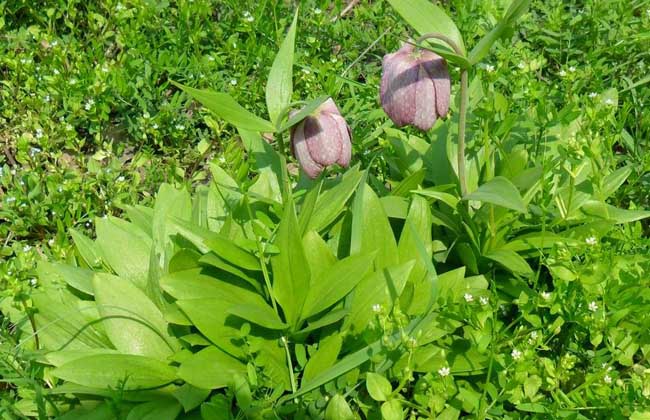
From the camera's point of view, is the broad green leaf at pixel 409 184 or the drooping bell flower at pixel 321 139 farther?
the broad green leaf at pixel 409 184

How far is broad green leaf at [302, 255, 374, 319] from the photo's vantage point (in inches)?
67.2

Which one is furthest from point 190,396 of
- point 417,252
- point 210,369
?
point 417,252

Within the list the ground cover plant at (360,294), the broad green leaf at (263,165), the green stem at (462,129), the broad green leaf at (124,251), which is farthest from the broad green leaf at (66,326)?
the green stem at (462,129)

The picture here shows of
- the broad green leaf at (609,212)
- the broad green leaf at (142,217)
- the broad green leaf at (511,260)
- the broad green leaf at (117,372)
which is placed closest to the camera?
A: the broad green leaf at (117,372)

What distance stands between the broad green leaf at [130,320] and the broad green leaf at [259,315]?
298mm

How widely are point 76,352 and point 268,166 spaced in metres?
0.78

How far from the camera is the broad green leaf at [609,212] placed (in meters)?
1.96

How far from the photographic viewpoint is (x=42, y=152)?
292 cm

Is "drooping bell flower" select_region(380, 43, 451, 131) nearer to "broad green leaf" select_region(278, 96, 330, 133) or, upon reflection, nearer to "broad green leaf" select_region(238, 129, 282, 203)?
"broad green leaf" select_region(278, 96, 330, 133)

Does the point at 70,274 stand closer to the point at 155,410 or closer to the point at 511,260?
the point at 155,410

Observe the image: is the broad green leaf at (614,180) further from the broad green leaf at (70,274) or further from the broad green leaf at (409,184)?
the broad green leaf at (70,274)

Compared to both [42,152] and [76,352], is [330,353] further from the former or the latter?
[42,152]

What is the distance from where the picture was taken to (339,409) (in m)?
1.57

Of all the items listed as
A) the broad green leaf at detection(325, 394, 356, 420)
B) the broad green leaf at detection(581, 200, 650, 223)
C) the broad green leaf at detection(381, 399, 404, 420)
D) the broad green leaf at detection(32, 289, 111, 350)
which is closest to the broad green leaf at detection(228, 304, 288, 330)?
the broad green leaf at detection(325, 394, 356, 420)
